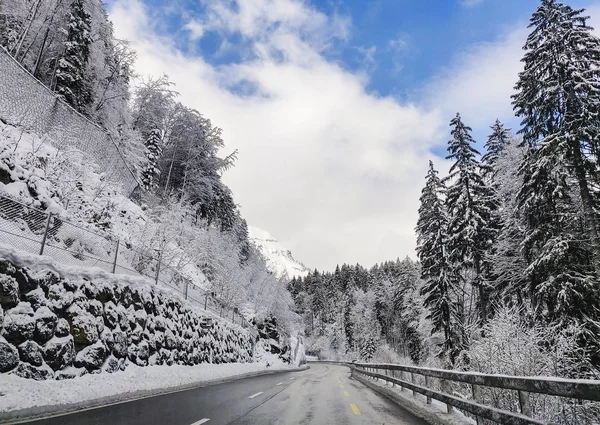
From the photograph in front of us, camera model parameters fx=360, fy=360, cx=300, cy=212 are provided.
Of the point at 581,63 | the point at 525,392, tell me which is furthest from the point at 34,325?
the point at 581,63

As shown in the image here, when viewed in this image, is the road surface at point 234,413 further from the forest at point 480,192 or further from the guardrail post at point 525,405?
the forest at point 480,192

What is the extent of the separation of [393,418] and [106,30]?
36.6 metres

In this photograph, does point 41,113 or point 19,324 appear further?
point 41,113

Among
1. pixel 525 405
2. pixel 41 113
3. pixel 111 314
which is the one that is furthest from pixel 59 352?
pixel 41 113

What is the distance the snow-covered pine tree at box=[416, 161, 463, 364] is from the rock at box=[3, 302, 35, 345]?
2467 cm

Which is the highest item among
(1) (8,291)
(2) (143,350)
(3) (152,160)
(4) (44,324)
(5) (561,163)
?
(3) (152,160)

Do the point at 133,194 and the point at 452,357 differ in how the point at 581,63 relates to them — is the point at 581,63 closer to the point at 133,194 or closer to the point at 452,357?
the point at 452,357

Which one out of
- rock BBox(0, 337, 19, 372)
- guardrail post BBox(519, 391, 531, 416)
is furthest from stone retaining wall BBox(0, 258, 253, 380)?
guardrail post BBox(519, 391, 531, 416)

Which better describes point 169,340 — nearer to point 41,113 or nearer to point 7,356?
point 7,356

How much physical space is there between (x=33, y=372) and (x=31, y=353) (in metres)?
0.40

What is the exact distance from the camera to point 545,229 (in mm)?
17312

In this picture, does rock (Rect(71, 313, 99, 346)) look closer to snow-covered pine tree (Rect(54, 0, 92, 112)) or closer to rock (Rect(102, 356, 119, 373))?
rock (Rect(102, 356, 119, 373))

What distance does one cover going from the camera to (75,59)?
2562 cm

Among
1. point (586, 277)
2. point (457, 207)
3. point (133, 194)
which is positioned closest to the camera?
point (586, 277)
